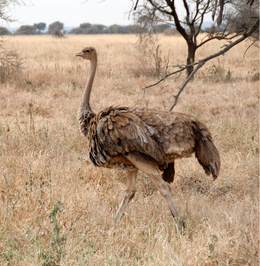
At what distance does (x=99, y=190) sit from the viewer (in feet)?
13.7

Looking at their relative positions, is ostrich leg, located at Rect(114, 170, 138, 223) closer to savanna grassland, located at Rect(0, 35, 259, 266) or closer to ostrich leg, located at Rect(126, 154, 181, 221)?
savanna grassland, located at Rect(0, 35, 259, 266)

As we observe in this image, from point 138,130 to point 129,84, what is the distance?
6817 millimetres

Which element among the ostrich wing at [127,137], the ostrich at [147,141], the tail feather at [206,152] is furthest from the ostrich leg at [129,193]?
the tail feather at [206,152]

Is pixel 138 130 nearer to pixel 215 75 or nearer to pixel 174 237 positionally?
pixel 174 237

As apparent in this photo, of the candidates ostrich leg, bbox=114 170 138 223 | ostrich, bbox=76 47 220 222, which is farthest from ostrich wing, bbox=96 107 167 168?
ostrich leg, bbox=114 170 138 223

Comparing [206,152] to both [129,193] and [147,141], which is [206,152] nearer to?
[147,141]

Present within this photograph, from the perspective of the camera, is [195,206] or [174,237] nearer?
[174,237]

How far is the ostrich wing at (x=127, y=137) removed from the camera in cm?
322

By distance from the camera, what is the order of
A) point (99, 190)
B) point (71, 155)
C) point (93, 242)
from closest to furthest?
point (93, 242) < point (99, 190) < point (71, 155)

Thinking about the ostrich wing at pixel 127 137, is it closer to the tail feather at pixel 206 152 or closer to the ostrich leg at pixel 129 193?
the tail feather at pixel 206 152

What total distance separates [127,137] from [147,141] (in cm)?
18

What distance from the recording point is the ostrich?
325cm

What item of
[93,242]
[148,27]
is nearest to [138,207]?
[93,242]

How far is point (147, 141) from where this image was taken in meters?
3.22
